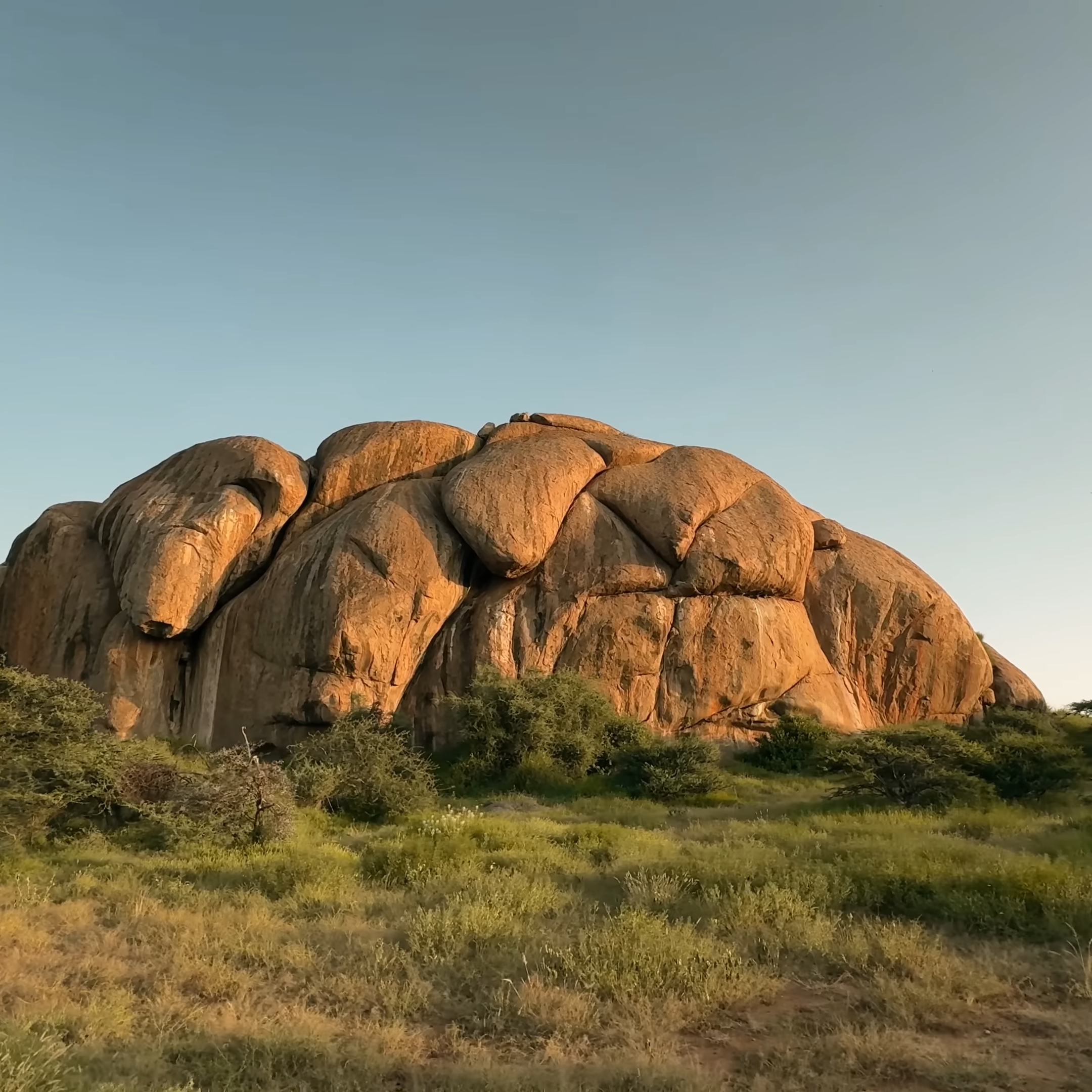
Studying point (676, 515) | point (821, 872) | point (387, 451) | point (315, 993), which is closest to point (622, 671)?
point (676, 515)

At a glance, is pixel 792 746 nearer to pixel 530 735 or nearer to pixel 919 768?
pixel 919 768

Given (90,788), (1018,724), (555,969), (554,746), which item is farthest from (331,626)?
(1018,724)

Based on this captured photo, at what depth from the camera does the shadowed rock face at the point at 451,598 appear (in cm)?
2186

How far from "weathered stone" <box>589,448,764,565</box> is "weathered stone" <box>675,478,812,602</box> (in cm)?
41

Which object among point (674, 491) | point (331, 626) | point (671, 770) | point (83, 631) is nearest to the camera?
point (671, 770)

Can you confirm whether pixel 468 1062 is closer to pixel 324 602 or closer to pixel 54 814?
pixel 54 814

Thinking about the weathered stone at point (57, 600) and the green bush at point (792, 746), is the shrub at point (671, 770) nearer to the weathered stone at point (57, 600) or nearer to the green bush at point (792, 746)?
the green bush at point (792, 746)

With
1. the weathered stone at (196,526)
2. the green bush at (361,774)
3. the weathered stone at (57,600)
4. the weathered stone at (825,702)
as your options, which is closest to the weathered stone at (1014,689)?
the weathered stone at (825,702)

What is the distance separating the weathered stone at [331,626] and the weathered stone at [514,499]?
3.31 feet

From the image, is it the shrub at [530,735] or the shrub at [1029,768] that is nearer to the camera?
the shrub at [1029,768]

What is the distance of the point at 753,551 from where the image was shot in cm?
2355

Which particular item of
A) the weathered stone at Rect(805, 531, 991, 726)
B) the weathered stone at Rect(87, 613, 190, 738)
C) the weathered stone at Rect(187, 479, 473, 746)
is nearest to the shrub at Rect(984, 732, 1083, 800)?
the weathered stone at Rect(805, 531, 991, 726)

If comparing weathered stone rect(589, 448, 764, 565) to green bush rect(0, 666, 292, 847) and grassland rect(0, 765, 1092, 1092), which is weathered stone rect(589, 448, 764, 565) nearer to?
grassland rect(0, 765, 1092, 1092)

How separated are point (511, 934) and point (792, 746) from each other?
16.3 m
